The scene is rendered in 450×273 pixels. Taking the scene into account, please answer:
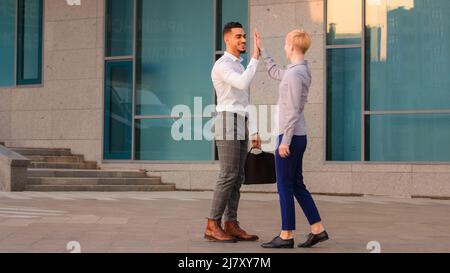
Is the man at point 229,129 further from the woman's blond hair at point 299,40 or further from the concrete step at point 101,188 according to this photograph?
the concrete step at point 101,188

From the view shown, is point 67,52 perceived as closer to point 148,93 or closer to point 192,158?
point 148,93

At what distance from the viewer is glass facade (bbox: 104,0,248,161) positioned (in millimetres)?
16328

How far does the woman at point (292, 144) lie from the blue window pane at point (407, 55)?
8.11 meters

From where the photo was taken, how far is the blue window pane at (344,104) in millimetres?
14875

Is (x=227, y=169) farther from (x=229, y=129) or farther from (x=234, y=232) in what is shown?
(x=234, y=232)

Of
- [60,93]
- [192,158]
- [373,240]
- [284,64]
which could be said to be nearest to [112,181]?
[192,158]

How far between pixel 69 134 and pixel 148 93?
1999 millimetres

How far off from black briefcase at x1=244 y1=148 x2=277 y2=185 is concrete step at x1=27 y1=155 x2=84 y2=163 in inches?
392

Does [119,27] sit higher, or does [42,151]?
[119,27]

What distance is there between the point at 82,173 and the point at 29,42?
3.79m

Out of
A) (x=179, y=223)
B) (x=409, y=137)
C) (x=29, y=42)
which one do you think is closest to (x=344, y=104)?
(x=409, y=137)

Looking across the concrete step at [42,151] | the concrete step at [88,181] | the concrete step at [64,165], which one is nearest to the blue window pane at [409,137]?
the concrete step at [88,181]

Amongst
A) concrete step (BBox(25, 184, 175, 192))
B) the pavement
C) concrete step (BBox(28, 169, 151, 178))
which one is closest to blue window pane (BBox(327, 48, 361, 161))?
the pavement

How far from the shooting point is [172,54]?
16.7 m
